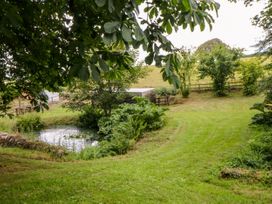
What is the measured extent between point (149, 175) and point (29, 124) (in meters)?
13.1

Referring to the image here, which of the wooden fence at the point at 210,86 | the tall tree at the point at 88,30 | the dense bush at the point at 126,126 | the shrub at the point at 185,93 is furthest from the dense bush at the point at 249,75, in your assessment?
the tall tree at the point at 88,30

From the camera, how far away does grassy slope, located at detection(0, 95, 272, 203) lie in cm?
604

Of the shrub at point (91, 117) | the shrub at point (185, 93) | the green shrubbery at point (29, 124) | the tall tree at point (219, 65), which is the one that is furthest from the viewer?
the shrub at point (185, 93)

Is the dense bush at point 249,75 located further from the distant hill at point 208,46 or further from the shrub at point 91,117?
the shrub at point 91,117

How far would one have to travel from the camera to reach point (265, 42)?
43.8 feet

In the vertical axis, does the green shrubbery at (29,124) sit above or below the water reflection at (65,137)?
above

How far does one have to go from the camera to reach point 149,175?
8.16m

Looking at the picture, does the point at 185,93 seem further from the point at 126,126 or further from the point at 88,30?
the point at 88,30

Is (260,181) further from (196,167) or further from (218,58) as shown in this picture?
(218,58)

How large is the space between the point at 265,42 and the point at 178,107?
38.4ft

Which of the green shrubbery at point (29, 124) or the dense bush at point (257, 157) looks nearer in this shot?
the dense bush at point (257, 157)

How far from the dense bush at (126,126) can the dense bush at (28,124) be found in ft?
14.1

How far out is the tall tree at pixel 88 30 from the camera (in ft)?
6.89

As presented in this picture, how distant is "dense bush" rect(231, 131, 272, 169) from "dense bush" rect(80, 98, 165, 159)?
4.23 metres
